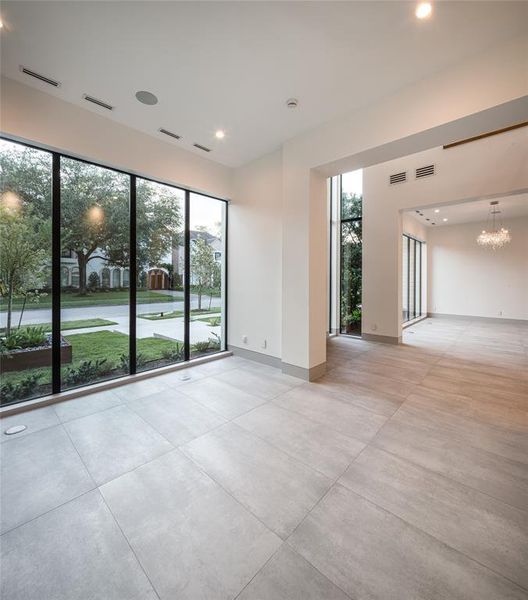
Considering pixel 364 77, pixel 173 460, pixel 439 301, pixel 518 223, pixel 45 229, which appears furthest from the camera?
pixel 439 301

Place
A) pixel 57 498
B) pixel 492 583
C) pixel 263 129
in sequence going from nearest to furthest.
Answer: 1. pixel 492 583
2. pixel 57 498
3. pixel 263 129

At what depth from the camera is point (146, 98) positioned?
321cm

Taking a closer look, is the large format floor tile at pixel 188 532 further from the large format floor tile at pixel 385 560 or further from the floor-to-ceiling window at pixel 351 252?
the floor-to-ceiling window at pixel 351 252

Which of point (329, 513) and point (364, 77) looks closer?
point (329, 513)

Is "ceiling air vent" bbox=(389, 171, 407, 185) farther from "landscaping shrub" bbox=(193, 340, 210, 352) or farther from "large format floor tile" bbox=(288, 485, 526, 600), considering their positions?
"large format floor tile" bbox=(288, 485, 526, 600)

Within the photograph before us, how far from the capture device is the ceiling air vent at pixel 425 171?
19.8 ft

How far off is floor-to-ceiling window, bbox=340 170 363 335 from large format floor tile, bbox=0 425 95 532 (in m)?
6.67

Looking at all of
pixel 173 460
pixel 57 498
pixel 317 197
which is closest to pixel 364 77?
pixel 317 197

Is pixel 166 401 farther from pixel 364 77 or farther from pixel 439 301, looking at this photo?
pixel 439 301

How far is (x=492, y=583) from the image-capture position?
134 centimetres

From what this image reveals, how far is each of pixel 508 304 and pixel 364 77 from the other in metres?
10.1

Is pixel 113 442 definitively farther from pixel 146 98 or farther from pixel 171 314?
pixel 146 98

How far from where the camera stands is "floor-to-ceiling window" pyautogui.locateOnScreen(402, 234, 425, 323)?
8977 mm

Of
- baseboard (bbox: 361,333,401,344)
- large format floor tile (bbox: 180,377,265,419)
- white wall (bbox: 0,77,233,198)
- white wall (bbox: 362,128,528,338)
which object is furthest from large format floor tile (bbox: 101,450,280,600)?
white wall (bbox: 362,128,528,338)
